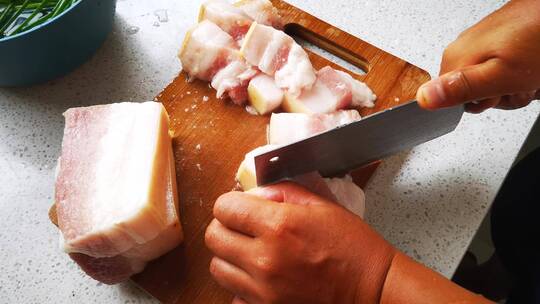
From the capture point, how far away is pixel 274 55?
3.62 feet

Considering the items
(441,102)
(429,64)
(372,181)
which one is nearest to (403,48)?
(429,64)

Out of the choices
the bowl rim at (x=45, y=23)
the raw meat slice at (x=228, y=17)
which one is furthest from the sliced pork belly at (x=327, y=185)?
the bowl rim at (x=45, y=23)

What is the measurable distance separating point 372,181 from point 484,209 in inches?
9.1

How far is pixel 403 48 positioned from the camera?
4.21ft

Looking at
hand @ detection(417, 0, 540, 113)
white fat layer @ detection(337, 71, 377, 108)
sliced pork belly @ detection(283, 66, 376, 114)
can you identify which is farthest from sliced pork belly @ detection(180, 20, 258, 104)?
hand @ detection(417, 0, 540, 113)

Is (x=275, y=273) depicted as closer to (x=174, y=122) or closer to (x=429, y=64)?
(x=174, y=122)

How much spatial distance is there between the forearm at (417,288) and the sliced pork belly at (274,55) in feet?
1.50

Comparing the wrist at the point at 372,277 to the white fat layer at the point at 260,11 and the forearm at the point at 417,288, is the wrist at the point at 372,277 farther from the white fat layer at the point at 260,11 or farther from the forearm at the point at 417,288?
the white fat layer at the point at 260,11

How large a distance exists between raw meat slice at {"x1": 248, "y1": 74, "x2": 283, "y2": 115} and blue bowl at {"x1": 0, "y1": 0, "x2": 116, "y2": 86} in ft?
1.27

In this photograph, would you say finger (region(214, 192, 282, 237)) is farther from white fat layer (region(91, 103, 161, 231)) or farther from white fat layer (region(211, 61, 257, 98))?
white fat layer (region(211, 61, 257, 98))

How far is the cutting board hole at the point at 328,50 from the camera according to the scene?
1.20 meters

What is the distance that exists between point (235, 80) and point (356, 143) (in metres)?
0.34

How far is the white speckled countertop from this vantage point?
97 cm

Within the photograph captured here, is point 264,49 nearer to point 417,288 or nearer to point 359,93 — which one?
point 359,93
